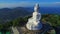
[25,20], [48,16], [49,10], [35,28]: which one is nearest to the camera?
[35,28]

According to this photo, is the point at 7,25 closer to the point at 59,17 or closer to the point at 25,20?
the point at 25,20

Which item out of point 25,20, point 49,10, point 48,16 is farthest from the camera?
point 49,10

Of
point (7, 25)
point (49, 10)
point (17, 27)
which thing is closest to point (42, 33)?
point (17, 27)

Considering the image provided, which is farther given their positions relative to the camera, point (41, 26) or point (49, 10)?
point (49, 10)

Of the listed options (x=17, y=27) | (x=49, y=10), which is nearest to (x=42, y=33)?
(x=17, y=27)

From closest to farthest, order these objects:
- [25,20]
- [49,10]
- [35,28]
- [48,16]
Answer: [35,28]
[25,20]
[48,16]
[49,10]

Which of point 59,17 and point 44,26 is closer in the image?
point 44,26

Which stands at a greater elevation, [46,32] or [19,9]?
[19,9]

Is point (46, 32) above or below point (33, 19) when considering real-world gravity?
below

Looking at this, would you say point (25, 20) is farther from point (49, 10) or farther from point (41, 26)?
point (49, 10)
